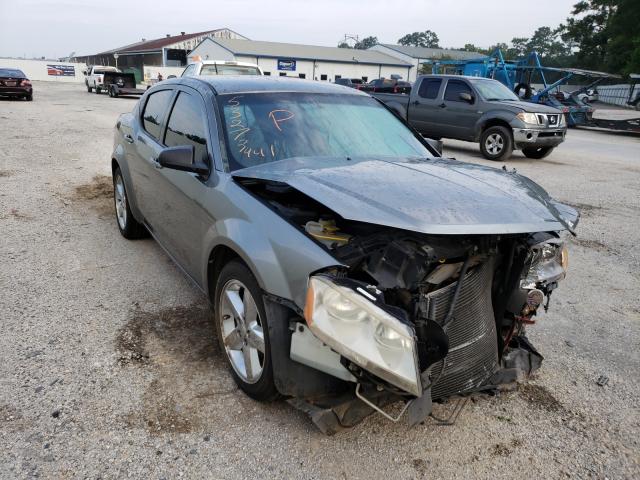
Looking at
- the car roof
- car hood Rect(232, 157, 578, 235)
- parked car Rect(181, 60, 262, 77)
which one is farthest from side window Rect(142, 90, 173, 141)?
parked car Rect(181, 60, 262, 77)

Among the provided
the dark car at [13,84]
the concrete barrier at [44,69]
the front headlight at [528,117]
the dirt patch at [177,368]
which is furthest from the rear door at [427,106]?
the concrete barrier at [44,69]

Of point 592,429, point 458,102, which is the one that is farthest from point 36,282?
point 458,102

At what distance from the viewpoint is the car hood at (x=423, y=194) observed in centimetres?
224

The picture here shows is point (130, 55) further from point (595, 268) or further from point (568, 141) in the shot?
point (595, 268)

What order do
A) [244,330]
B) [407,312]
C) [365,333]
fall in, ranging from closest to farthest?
[365,333], [407,312], [244,330]

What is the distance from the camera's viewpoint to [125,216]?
525 cm

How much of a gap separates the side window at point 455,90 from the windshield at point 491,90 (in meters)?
0.22

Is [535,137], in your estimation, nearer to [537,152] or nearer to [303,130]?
[537,152]

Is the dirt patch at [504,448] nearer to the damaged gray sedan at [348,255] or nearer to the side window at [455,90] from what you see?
the damaged gray sedan at [348,255]

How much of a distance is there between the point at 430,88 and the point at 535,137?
3.18 m

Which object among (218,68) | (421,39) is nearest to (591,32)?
(218,68)

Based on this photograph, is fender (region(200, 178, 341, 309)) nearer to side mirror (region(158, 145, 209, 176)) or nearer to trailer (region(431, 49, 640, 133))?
side mirror (region(158, 145, 209, 176))

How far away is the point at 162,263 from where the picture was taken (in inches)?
185

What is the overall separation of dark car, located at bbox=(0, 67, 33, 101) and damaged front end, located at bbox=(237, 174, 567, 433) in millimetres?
24880
